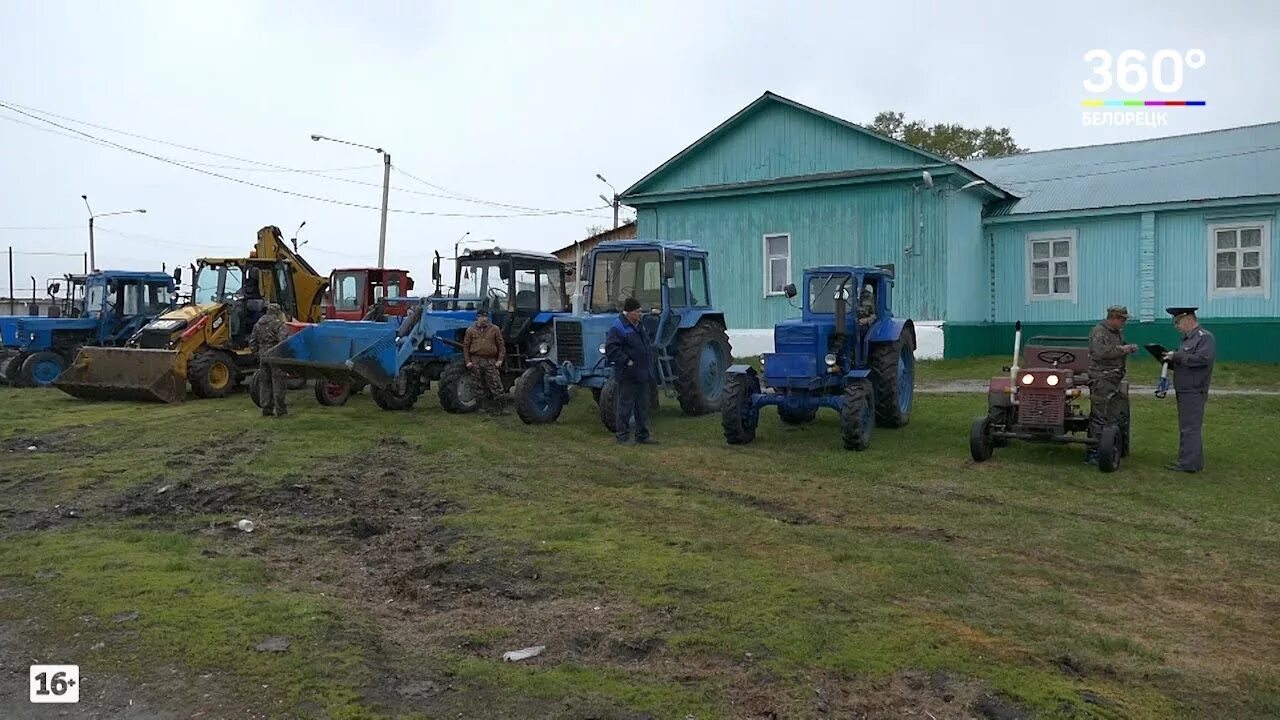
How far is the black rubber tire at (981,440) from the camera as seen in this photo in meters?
10.8

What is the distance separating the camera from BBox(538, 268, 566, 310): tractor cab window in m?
16.3

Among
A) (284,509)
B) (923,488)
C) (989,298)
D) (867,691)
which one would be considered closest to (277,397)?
(284,509)

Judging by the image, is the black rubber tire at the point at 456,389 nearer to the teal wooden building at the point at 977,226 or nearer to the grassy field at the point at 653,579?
the grassy field at the point at 653,579

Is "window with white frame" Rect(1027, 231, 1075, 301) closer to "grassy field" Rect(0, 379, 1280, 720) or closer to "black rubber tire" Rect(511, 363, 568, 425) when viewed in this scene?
"grassy field" Rect(0, 379, 1280, 720)

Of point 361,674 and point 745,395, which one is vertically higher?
point 745,395

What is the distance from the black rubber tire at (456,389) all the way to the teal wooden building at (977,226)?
380 inches

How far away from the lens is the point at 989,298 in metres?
23.4

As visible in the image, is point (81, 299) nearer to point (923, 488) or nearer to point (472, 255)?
point (472, 255)

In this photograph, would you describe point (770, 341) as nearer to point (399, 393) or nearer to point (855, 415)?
point (399, 393)

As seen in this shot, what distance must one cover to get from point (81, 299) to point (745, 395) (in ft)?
53.3

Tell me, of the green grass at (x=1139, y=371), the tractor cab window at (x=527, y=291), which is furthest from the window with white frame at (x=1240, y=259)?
the tractor cab window at (x=527, y=291)

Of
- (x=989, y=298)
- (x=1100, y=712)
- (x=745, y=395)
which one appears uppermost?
(x=989, y=298)

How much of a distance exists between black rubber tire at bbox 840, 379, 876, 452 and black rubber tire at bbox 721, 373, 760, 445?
3.83 feet

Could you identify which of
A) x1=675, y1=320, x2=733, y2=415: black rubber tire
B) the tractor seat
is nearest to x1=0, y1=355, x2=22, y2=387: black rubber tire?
x1=675, y1=320, x2=733, y2=415: black rubber tire
